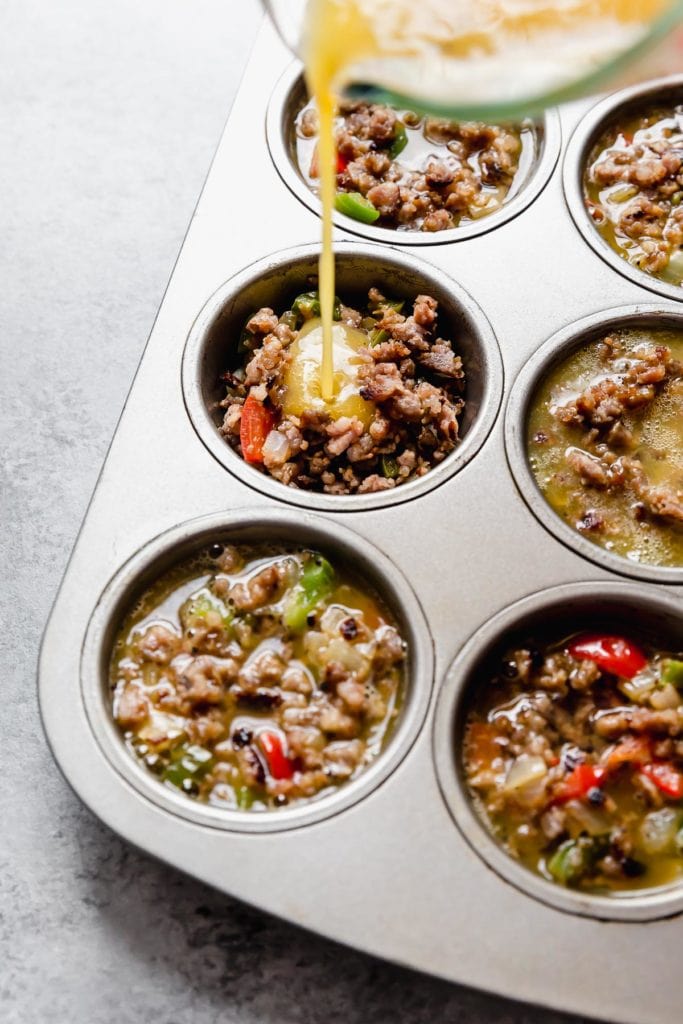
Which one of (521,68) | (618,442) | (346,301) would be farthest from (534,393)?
(521,68)

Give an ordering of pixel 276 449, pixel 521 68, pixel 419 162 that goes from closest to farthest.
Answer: pixel 521 68
pixel 276 449
pixel 419 162

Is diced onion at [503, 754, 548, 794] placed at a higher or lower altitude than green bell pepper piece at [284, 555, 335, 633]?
lower

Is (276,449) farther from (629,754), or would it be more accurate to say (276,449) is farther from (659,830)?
(659,830)

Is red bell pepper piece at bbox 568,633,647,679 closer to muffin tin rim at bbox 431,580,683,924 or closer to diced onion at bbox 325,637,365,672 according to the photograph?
muffin tin rim at bbox 431,580,683,924

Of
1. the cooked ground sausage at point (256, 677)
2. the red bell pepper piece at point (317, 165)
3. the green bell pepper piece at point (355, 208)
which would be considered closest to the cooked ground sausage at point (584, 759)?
the cooked ground sausage at point (256, 677)

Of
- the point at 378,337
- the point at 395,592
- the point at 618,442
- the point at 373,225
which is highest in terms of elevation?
the point at 373,225

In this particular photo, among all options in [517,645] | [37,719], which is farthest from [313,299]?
[37,719]

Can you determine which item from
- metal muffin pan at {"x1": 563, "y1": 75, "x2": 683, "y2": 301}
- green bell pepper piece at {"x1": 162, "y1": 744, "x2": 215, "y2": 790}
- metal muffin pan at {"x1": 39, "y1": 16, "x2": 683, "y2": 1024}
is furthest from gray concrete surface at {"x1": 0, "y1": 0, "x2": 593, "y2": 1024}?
metal muffin pan at {"x1": 563, "y1": 75, "x2": 683, "y2": 301}
